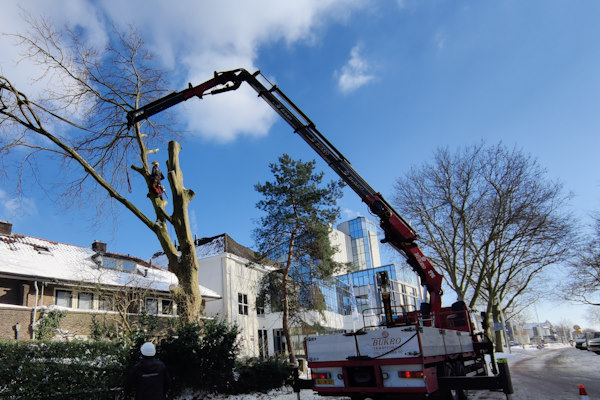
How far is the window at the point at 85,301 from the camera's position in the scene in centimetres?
1960

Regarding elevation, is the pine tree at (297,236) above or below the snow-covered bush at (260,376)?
above

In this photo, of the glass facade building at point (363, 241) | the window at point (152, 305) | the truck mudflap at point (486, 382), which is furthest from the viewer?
the glass facade building at point (363, 241)

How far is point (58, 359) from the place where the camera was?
845 cm

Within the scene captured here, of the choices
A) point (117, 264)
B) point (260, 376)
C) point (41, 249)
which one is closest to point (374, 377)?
point (260, 376)

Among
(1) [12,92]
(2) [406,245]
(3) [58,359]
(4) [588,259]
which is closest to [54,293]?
(1) [12,92]

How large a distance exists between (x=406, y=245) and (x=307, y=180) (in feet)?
40.2

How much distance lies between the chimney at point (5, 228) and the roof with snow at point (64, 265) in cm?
23

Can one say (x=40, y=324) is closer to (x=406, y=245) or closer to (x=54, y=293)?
(x=54, y=293)

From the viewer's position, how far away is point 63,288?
19141mm

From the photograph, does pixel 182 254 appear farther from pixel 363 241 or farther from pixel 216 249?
pixel 363 241

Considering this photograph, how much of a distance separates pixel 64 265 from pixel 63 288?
1.61 meters

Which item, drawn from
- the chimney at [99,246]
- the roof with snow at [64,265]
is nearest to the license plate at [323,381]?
the roof with snow at [64,265]

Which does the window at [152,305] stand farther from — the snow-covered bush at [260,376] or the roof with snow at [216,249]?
the snow-covered bush at [260,376]

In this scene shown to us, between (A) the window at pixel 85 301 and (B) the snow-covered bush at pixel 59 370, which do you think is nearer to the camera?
(B) the snow-covered bush at pixel 59 370
